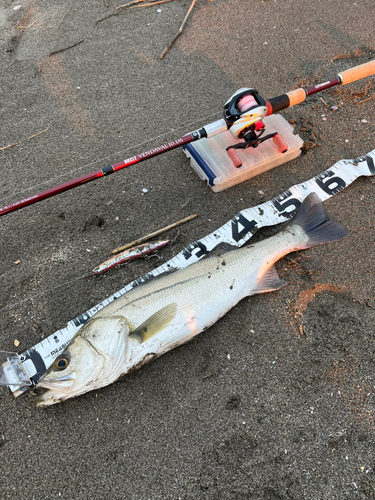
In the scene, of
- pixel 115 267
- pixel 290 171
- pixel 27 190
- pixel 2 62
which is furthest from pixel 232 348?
pixel 2 62

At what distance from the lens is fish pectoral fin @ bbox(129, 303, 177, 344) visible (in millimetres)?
2549

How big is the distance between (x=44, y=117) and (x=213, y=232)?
244 cm

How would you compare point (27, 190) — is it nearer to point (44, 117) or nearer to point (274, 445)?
point (44, 117)

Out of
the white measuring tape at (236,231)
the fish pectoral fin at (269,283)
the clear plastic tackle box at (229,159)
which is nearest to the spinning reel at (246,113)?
the clear plastic tackle box at (229,159)

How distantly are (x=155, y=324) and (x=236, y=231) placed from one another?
3.78 ft

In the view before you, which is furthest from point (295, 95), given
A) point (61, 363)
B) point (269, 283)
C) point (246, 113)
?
point (61, 363)

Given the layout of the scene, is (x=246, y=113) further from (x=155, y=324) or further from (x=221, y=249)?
(x=155, y=324)

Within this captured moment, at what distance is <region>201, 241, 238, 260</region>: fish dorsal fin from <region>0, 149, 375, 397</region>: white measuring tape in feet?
0.55

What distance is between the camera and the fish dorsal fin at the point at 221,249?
9.60 ft

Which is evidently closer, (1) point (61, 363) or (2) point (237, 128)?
(1) point (61, 363)

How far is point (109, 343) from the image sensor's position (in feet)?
8.13

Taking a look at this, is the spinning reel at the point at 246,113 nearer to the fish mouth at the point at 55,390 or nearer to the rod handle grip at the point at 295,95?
the rod handle grip at the point at 295,95

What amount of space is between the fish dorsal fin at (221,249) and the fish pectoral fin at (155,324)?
0.55 metres

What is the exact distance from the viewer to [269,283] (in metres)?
2.89
